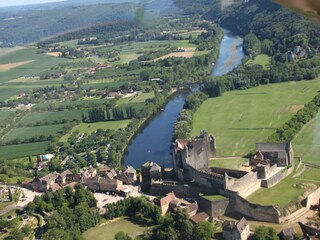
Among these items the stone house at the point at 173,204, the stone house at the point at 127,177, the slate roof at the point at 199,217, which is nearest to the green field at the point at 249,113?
the stone house at the point at 127,177

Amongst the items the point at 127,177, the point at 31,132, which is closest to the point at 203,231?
the point at 127,177

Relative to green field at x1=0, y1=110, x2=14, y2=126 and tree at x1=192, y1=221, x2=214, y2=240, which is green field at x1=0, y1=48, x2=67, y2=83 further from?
tree at x1=192, y1=221, x2=214, y2=240

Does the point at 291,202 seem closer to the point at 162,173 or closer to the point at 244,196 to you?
the point at 244,196

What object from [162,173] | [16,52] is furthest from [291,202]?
[16,52]

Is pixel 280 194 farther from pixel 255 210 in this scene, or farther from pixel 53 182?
pixel 53 182

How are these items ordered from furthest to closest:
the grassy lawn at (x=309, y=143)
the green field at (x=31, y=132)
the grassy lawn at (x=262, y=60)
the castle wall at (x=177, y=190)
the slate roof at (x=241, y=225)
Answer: the grassy lawn at (x=262, y=60) → the green field at (x=31, y=132) → the grassy lawn at (x=309, y=143) → the castle wall at (x=177, y=190) → the slate roof at (x=241, y=225)

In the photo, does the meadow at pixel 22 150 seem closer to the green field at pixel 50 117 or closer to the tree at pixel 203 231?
the green field at pixel 50 117

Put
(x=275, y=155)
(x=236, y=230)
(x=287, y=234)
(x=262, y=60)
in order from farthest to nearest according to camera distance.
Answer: (x=262, y=60), (x=275, y=155), (x=236, y=230), (x=287, y=234)
